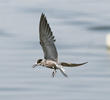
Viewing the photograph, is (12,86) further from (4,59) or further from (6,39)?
(6,39)

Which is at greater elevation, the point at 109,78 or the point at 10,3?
the point at 10,3

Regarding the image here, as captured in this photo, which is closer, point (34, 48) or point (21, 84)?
point (21, 84)

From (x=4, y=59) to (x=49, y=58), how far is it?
9.74 meters

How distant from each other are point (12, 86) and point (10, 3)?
15.3 m

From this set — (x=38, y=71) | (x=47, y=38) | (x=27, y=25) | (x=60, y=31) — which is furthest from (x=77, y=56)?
(x=47, y=38)

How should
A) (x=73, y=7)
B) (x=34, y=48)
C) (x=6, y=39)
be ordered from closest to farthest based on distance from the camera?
(x=34, y=48) < (x=6, y=39) < (x=73, y=7)

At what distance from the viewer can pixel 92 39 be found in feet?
83.3

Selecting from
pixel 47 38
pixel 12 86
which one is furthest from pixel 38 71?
pixel 47 38

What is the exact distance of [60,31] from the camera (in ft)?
85.6

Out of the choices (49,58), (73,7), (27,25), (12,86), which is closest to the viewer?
(49,58)

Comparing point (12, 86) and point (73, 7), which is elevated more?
point (73, 7)

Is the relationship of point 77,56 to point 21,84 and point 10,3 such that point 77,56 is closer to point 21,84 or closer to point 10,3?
point 21,84

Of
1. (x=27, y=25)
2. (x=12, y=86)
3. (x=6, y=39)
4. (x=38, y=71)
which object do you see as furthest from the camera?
(x=27, y=25)

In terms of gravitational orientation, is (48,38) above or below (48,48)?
above
